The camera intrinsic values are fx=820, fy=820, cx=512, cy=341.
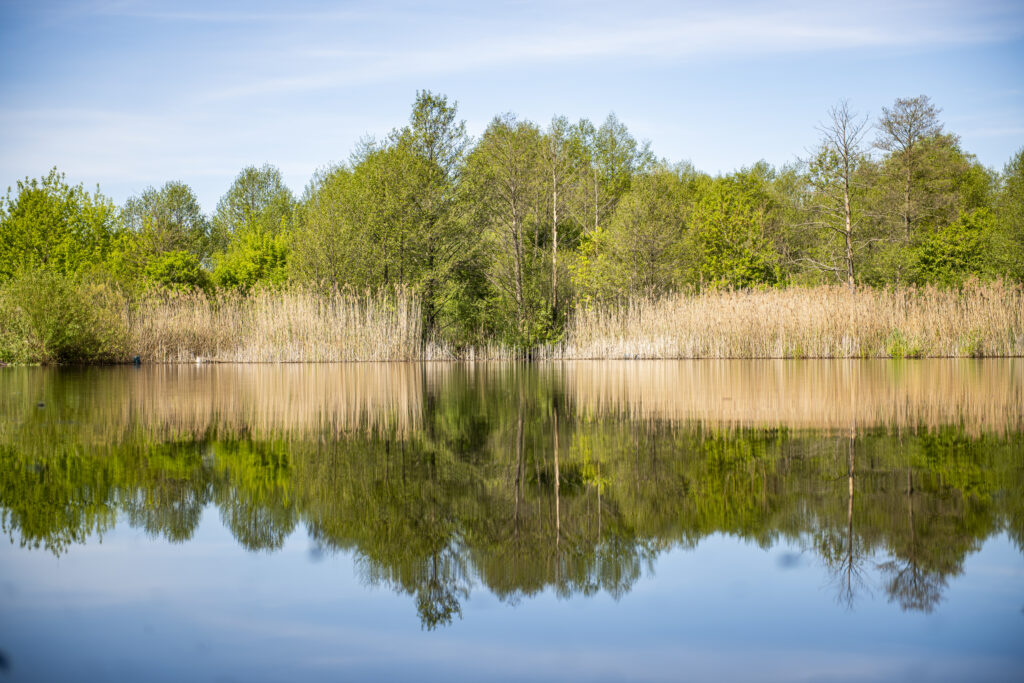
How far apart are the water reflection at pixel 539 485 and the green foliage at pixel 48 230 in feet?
114

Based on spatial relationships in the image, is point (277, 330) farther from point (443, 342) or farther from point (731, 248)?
point (731, 248)

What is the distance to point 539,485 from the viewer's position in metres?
3.52

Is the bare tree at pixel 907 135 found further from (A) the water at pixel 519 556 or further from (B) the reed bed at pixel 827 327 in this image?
(A) the water at pixel 519 556

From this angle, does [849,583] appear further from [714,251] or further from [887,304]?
[714,251]

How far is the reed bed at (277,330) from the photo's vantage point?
2109 centimetres

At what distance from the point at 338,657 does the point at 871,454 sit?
3.31 meters

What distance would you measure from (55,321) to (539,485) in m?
19.3

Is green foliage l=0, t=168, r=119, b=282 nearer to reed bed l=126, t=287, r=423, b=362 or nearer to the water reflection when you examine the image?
reed bed l=126, t=287, r=423, b=362

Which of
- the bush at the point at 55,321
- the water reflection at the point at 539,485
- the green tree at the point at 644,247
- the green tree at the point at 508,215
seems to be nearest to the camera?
the water reflection at the point at 539,485

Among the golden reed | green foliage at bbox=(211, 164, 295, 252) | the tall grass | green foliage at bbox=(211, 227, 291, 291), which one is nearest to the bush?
the tall grass

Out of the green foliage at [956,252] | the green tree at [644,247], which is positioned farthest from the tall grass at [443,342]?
the green foliage at [956,252]

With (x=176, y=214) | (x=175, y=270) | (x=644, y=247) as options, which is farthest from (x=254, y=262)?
(x=644, y=247)

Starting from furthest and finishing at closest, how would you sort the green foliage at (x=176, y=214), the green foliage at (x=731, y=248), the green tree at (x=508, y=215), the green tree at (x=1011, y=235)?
the green foliage at (x=176, y=214) → the green foliage at (x=731, y=248) → the green tree at (x=1011, y=235) → the green tree at (x=508, y=215)

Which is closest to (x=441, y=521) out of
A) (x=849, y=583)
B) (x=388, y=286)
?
(x=849, y=583)
